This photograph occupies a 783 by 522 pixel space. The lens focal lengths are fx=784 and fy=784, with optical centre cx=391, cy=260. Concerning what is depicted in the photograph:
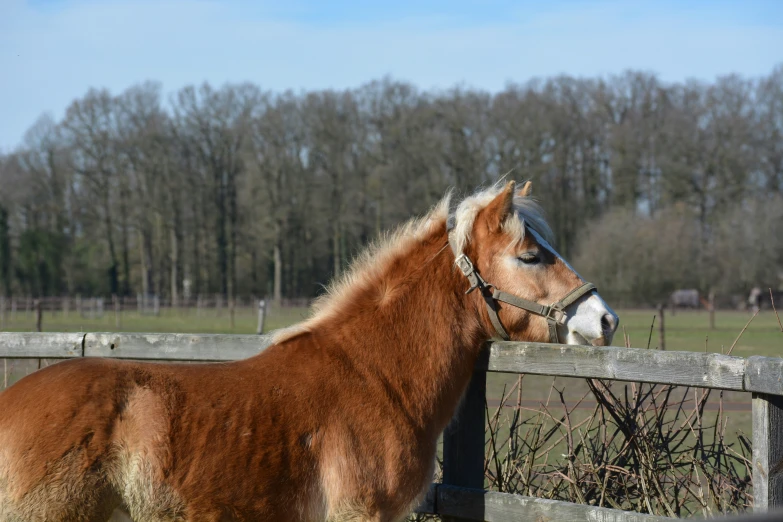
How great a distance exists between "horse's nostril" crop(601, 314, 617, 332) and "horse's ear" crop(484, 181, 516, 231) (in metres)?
0.65

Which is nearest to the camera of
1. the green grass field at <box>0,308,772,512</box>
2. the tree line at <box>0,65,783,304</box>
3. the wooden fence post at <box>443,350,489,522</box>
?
the wooden fence post at <box>443,350,489,522</box>

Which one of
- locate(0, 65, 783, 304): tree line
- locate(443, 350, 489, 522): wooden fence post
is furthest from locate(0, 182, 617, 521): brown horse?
locate(0, 65, 783, 304): tree line

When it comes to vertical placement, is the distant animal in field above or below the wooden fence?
below

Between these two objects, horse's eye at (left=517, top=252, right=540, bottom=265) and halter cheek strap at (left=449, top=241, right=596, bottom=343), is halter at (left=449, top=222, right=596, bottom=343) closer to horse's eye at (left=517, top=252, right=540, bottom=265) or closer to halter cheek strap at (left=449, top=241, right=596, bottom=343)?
halter cheek strap at (left=449, top=241, right=596, bottom=343)

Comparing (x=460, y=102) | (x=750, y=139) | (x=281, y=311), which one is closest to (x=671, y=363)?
(x=281, y=311)

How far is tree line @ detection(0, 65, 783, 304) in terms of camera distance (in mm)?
45906

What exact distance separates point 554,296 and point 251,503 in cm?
165

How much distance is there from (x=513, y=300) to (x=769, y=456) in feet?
4.07

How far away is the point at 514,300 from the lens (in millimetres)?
3688

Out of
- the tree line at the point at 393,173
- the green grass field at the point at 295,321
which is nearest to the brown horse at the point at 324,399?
the green grass field at the point at 295,321

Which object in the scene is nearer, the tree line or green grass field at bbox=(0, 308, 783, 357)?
green grass field at bbox=(0, 308, 783, 357)

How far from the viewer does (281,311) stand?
44156mm

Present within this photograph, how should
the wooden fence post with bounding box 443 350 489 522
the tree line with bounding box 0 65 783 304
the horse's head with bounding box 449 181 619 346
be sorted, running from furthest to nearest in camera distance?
the tree line with bounding box 0 65 783 304 → the wooden fence post with bounding box 443 350 489 522 → the horse's head with bounding box 449 181 619 346

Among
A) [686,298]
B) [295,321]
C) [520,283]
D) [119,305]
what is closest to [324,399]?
[520,283]
